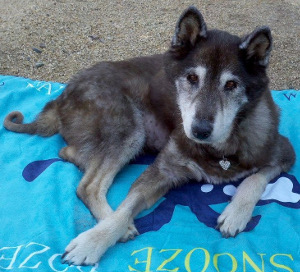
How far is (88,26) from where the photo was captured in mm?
7309

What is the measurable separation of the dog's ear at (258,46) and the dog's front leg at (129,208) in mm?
1105

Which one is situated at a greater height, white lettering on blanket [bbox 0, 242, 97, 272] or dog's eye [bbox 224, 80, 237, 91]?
dog's eye [bbox 224, 80, 237, 91]

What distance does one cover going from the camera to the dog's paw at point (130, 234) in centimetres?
312

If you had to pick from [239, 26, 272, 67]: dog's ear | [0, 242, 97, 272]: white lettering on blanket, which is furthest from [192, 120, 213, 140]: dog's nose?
[0, 242, 97, 272]: white lettering on blanket

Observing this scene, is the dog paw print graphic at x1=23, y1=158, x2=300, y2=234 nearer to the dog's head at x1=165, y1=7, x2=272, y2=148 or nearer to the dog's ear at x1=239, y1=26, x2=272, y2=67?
the dog's head at x1=165, y1=7, x2=272, y2=148

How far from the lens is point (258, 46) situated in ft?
10.2

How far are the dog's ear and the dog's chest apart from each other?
1251 millimetres

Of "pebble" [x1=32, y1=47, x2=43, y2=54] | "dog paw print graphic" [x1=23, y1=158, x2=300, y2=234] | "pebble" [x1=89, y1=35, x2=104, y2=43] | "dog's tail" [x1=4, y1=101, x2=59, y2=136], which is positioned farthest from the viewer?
"pebble" [x1=89, y1=35, x2=104, y2=43]

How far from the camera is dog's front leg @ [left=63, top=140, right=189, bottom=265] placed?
294cm

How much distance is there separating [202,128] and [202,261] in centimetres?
95

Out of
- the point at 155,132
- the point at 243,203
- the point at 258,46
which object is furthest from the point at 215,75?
the point at 155,132

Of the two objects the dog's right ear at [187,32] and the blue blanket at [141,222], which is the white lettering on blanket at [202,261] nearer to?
the blue blanket at [141,222]

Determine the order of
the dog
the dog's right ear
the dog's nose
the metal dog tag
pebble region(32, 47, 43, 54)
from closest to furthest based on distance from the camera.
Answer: the dog's nose < the dog < the dog's right ear < the metal dog tag < pebble region(32, 47, 43, 54)

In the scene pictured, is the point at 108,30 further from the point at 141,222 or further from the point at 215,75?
the point at 141,222
